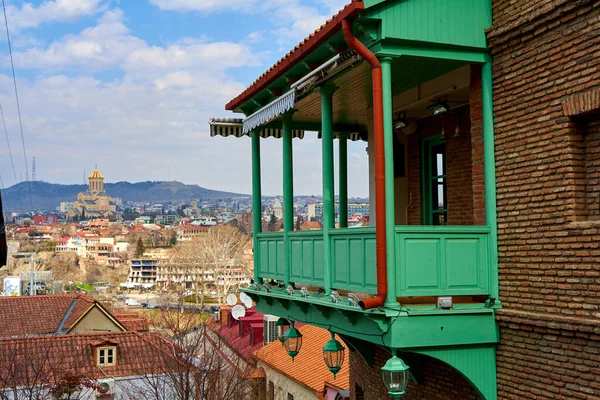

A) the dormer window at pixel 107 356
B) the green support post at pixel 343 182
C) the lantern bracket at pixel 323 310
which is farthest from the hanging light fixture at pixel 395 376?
the dormer window at pixel 107 356

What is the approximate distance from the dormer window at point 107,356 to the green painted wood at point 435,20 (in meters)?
30.2

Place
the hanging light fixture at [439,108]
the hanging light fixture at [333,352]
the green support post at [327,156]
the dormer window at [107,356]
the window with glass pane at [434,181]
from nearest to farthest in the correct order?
the green support post at [327,156]
the hanging light fixture at [439,108]
the hanging light fixture at [333,352]
the window with glass pane at [434,181]
the dormer window at [107,356]

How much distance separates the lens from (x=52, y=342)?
34.0 meters

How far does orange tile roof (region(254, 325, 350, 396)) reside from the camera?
23.5 meters

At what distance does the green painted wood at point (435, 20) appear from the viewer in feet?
27.6

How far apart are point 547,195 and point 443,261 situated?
130 centimetres

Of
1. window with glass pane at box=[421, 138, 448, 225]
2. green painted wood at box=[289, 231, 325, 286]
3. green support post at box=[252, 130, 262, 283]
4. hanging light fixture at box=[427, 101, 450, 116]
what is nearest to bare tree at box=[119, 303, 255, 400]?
green support post at box=[252, 130, 262, 283]

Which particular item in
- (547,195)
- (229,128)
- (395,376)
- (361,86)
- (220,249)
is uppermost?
(361,86)

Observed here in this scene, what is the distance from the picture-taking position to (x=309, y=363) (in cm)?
2653

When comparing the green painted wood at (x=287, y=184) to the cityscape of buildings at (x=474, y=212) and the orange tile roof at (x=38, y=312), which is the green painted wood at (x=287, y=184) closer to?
the cityscape of buildings at (x=474, y=212)

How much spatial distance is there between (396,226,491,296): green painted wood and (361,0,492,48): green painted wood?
212cm

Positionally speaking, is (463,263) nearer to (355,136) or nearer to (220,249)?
(355,136)

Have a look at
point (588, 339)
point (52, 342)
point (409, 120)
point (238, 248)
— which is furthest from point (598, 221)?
point (238, 248)

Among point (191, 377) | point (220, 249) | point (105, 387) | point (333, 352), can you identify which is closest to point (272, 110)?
point (333, 352)
